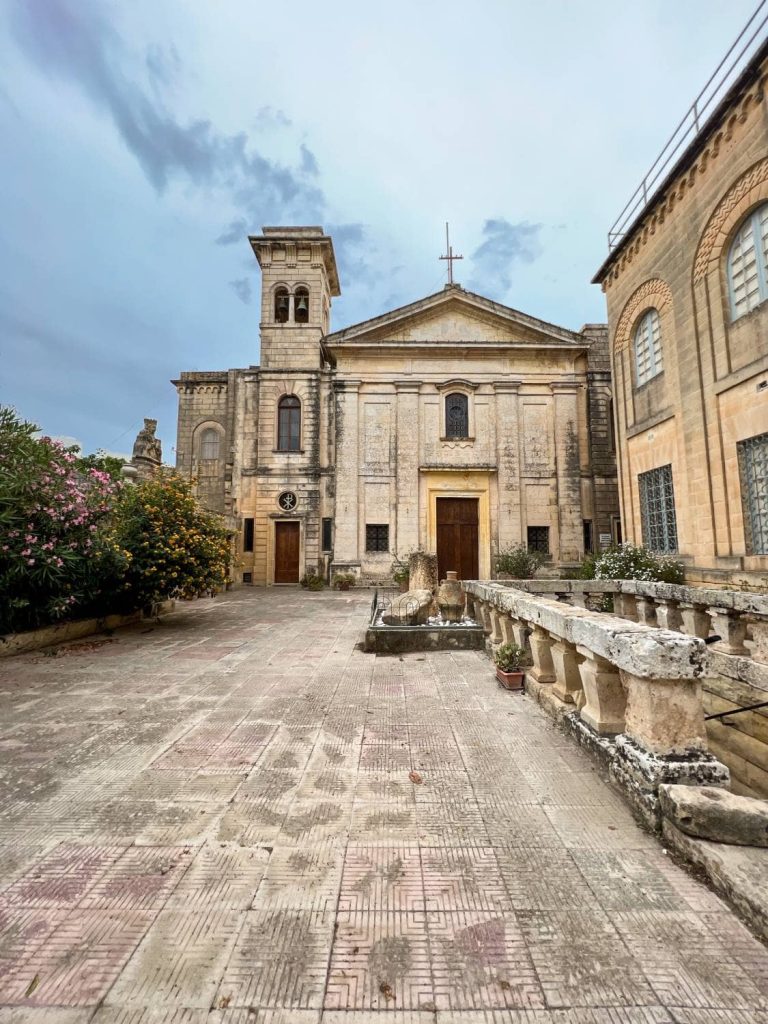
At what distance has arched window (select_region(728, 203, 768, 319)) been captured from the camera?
8078 millimetres

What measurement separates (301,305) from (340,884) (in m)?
20.5

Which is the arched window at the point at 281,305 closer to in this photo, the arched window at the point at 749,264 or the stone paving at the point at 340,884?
the arched window at the point at 749,264

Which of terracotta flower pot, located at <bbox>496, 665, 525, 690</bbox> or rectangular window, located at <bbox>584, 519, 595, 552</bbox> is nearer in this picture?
terracotta flower pot, located at <bbox>496, 665, 525, 690</bbox>

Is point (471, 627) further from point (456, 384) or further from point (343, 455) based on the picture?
point (456, 384)

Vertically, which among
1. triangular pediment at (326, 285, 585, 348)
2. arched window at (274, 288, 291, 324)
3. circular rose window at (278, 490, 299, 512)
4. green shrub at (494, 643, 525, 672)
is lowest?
green shrub at (494, 643, 525, 672)

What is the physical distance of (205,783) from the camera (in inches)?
112

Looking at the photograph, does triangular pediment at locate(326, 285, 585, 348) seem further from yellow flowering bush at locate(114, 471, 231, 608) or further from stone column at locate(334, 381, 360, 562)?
yellow flowering bush at locate(114, 471, 231, 608)

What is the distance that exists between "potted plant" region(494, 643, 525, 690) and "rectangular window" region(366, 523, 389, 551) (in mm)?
12833

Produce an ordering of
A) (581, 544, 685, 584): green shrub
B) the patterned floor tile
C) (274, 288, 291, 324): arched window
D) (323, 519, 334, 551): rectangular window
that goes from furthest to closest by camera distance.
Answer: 1. (274, 288, 291, 324): arched window
2. (323, 519, 334, 551): rectangular window
3. (581, 544, 685, 584): green shrub
4. the patterned floor tile

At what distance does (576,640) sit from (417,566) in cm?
576

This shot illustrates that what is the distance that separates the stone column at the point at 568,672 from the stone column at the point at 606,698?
1.90 ft

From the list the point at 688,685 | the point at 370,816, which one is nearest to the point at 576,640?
the point at 688,685

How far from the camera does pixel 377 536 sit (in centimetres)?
1805

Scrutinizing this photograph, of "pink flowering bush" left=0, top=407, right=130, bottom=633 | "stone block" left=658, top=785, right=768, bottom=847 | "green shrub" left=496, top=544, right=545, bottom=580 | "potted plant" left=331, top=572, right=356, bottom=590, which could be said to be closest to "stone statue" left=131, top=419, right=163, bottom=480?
"potted plant" left=331, top=572, right=356, bottom=590
